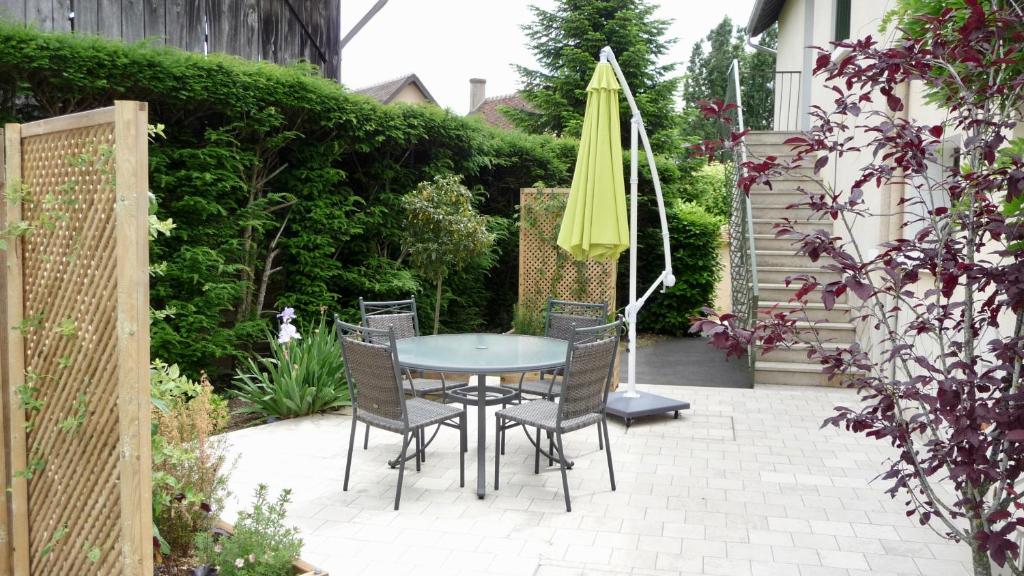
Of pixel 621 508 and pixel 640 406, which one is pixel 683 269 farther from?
pixel 621 508

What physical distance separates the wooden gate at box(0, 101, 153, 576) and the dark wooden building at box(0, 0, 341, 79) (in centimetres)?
325

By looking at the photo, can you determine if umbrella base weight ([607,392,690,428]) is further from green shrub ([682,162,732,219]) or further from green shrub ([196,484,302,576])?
green shrub ([682,162,732,219])

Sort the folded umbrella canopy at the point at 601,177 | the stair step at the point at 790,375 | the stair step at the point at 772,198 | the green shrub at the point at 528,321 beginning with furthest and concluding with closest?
the stair step at the point at 772,198, the green shrub at the point at 528,321, the stair step at the point at 790,375, the folded umbrella canopy at the point at 601,177

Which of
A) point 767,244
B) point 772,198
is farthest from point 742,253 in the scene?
point 772,198

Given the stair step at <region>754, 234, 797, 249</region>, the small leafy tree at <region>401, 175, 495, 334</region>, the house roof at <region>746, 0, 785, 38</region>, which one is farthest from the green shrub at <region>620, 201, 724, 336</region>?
the house roof at <region>746, 0, 785, 38</region>

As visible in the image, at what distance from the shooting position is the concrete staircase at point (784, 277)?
7645 millimetres

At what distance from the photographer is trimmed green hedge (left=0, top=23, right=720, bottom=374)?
5.22m

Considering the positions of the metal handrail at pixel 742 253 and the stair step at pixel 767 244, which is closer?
the metal handrail at pixel 742 253

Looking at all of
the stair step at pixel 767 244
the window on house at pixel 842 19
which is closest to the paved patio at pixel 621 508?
the stair step at pixel 767 244

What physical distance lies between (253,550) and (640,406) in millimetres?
3859

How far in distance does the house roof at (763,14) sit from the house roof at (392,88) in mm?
13075

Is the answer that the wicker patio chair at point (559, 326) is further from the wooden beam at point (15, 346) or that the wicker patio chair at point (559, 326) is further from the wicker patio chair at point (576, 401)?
the wooden beam at point (15, 346)

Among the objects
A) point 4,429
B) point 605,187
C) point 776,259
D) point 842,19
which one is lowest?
point 4,429

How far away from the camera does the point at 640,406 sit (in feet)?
20.0
